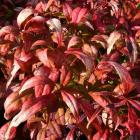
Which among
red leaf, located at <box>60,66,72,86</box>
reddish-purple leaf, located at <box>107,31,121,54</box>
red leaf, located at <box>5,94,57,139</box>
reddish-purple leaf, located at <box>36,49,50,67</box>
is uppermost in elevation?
reddish-purple leaf, located at <box>36,49,50,67</box>

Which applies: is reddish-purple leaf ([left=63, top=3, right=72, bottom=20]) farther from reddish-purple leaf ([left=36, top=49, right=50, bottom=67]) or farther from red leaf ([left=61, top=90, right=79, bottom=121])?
red leaf ([left=61, top=90, right=79, bottom=121])

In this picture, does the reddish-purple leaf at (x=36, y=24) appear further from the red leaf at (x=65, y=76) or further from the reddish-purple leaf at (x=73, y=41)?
the red leaf at (x=65, y=76)

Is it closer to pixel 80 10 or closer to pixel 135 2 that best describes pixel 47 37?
pixel 80 10

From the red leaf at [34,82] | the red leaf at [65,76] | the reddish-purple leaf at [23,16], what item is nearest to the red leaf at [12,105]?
the red leaf at [34,82]

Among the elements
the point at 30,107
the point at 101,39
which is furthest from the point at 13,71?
the point at 101,39

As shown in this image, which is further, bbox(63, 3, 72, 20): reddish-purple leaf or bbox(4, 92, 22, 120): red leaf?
bbox(63, 3, 72, 20): reddish-purple leaf

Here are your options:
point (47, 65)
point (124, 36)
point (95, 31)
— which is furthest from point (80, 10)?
point (47, 65)

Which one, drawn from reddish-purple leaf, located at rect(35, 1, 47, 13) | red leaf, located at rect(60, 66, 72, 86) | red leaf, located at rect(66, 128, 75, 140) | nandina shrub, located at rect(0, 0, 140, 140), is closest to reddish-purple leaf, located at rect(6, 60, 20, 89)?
nandina shrub, located at rect(0, 0, 140, 140)

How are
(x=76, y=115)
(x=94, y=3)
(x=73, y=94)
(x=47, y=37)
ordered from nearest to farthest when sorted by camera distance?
(x=76, y=115) → (x=73, y=94) → (x=47, y=37) → (x=94, y=3)

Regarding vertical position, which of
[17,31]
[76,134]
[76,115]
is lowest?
[76,134]
